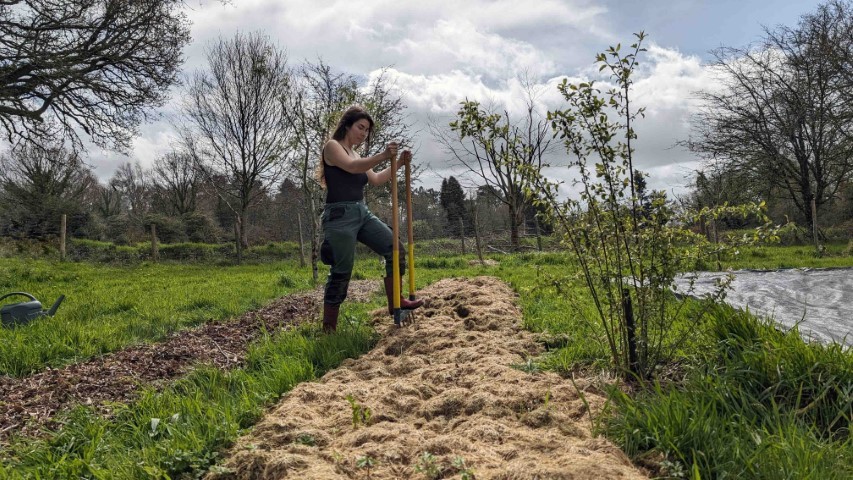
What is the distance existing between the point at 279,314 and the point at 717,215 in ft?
15.5

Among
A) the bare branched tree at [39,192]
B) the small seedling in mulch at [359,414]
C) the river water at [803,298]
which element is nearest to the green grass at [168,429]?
the small seedling in mulch at [359,414]

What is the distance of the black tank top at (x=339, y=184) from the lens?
3924mm

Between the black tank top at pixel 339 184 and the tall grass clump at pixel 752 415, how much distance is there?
2666 millimetres

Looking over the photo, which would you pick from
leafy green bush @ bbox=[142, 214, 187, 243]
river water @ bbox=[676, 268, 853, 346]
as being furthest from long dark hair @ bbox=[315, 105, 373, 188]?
leafy green bush @ bbox=[142, 214, 187, 243]

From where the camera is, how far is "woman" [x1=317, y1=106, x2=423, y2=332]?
385cm

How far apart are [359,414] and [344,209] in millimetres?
2077

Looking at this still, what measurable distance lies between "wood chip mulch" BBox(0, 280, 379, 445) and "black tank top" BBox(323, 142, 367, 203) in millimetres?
1578

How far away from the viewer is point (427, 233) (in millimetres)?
24719

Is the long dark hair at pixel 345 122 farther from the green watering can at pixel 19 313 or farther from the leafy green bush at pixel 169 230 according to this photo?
the leafy green bush at pixel 169 230

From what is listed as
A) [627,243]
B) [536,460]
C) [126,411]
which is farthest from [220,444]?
[627,243]

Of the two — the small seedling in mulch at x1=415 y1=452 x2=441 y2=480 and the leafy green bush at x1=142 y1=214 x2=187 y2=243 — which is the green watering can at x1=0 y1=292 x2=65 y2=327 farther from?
the leafy green bush at x1=142 y1=214 x2=187 y2=243

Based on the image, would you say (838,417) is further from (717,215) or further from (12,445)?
(12,445)

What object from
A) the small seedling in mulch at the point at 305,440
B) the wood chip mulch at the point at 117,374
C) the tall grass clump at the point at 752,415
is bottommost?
the wood chip mulch at the point at 117,374

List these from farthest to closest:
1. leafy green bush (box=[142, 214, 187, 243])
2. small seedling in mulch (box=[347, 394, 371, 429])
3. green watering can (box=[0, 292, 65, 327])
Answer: leafy green bush (box=[142, 214, 187, 243]) < green watering can (box=[0, 292, 65, 327]) < small seedling in mulch (box=[347, 394, 371, 429])
